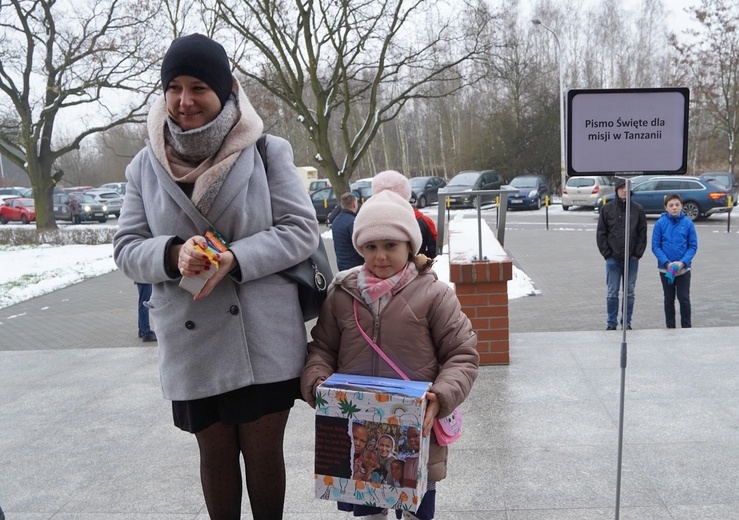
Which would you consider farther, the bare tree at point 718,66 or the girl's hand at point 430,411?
the bare tree at point 718,66

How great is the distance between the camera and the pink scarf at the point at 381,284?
7.70 feet

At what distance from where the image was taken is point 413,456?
2.04 metres

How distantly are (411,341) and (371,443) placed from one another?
40cm

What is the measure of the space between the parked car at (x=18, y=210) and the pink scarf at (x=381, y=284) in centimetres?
3600

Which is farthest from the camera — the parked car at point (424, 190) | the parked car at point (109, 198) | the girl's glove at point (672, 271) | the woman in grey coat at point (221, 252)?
the parked car at point (109, 198)

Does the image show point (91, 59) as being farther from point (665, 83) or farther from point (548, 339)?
point (665, 83)

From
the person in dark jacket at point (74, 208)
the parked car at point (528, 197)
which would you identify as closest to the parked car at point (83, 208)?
the person in dark jacket at point (74, 208)

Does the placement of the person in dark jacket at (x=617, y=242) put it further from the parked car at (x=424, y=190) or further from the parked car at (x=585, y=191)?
the parked car at (x=424, y=190)

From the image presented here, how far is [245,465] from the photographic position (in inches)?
92.2

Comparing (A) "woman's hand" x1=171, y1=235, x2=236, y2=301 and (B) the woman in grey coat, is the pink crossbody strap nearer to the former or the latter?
(B) the woman in grey coat

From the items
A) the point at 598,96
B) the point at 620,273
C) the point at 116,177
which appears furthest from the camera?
the point at 116,177

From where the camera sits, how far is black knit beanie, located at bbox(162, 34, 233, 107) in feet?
6.74

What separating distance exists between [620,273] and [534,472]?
531 cm

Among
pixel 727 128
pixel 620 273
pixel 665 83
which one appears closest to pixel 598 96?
pixel 620 273
